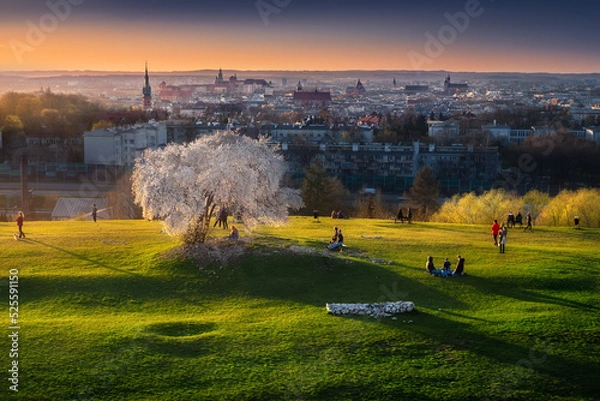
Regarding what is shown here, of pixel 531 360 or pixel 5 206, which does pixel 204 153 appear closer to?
pixel 531 360

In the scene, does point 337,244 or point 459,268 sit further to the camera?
point 337,244

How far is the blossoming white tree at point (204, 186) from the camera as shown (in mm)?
30703

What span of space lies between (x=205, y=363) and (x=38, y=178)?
3595 inches

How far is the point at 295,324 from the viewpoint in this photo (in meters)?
22.8

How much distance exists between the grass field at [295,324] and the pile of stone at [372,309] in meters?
0.42

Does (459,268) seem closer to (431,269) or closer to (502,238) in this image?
(431,269)

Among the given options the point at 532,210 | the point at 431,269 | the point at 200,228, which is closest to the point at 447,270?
the point at 431,269

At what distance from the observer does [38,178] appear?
103 metres

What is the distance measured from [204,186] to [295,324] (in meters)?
10.2

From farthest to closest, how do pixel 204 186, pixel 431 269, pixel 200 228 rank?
1. pixel 200 228
2. pixel 204 186
3. pixel 431 269

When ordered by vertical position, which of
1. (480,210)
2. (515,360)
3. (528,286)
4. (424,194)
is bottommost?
(515,360)

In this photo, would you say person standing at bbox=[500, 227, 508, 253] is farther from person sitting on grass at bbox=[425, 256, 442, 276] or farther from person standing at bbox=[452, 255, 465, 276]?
person sitting on grass at bbox=[425, 256, 442, 276]

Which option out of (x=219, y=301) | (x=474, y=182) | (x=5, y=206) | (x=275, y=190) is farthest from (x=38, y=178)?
(x=219, y=301)

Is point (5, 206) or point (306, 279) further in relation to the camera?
point (5, 206)
